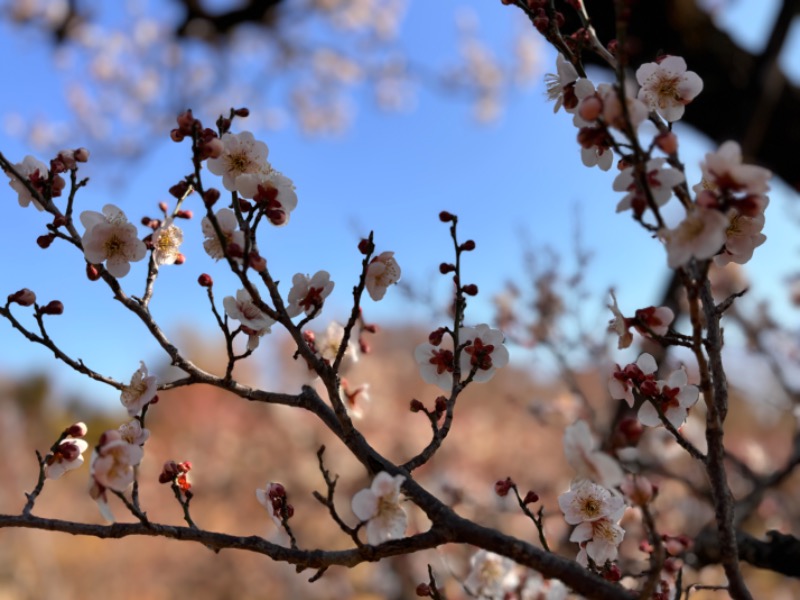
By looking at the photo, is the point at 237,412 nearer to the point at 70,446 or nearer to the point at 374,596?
the point at 374,596

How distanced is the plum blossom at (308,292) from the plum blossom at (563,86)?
43 centimetres

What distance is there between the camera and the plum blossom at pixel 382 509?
0.75 metres

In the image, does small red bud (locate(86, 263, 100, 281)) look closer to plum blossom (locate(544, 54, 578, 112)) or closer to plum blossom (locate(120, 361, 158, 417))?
plum blossom (locate(120, 361, 158, 417))

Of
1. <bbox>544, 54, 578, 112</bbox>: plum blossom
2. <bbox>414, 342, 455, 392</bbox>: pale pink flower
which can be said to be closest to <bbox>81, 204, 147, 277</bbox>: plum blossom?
<bbox>414, 342, 455, 392</bbox>: pale pink flower

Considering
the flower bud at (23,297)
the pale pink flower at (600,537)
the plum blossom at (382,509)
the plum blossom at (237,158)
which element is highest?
the plum blossom at (237,158)

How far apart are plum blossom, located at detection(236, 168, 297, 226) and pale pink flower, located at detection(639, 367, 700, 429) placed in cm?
61

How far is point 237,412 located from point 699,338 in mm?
14397

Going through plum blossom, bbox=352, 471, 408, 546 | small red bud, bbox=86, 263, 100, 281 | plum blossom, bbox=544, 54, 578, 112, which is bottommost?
plum blossom, bbox=352, 471, 408, 546

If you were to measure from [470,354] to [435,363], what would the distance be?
6 centimetres

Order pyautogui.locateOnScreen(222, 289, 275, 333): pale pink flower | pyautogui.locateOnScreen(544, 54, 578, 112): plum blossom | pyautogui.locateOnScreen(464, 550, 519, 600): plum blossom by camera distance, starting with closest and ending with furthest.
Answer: pyautogui.locateOnScreen(544, 54, 578, 112): plum blossom → pyautogui.locateOnScreen(222, 289, 275, 333): pale pink flower → pyautogui.locateOnScreen(464, 550, 519, 600): plum blossom

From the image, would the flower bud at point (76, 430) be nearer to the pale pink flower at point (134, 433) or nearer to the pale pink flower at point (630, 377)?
the pale pink flower at point (134, 433)

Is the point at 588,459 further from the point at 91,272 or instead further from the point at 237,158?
the point at 91,272

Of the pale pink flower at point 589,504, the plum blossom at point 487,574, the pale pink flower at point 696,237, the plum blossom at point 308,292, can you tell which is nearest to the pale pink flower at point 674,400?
the pale pink flower at point 589,504

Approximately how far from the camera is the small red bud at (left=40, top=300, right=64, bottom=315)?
1.02 m
